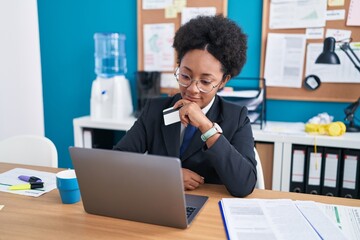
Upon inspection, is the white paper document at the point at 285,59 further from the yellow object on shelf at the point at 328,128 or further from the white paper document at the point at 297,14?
the yellow object on shelf at the point at 328,128

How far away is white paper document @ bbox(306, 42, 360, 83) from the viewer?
92.8 inches

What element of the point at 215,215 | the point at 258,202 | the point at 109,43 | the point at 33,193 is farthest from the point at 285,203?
the point at 109,43

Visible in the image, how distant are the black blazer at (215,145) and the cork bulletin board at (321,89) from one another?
1.23 m

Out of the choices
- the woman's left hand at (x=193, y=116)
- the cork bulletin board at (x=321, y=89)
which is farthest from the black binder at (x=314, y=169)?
the woman's left hand at (x=193, y=116)

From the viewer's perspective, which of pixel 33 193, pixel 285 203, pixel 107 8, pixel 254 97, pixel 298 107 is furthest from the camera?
pixel 107 8

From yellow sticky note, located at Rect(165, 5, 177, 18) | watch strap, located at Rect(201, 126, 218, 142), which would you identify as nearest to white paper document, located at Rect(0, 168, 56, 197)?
watch strap, located at Rect(201, 126, 218, 142)

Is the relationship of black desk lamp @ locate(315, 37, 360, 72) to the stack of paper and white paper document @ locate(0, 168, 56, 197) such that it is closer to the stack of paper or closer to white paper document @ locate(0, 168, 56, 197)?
the stack of paper

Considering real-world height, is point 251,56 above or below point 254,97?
above

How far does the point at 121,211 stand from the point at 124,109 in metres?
1.85

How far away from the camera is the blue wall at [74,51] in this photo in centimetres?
290

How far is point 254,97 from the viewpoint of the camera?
2.35 m

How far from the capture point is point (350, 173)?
2.06 m

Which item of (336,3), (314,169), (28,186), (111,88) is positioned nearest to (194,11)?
(111,88)

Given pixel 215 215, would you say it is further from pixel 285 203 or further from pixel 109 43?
pixel 109 43
